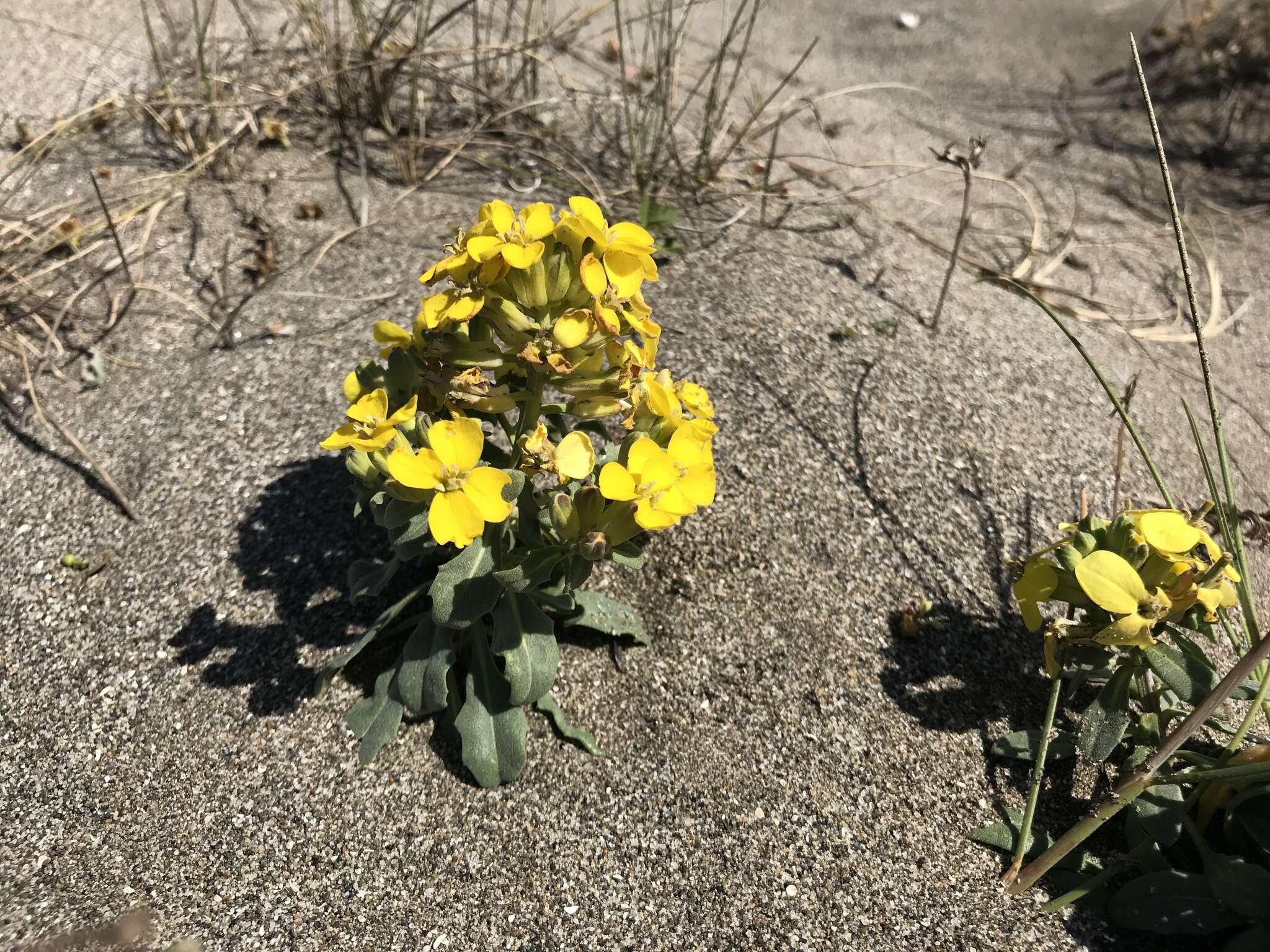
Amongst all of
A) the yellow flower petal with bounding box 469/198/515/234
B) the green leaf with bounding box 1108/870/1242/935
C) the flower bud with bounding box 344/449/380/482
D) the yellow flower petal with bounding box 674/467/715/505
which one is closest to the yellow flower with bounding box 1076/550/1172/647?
the green leaf with bounding box 1108/870/1242/935

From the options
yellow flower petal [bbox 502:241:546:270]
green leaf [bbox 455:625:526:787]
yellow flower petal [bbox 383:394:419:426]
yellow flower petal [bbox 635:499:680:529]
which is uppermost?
yellow flower petal [bbox 502:241:546:270]

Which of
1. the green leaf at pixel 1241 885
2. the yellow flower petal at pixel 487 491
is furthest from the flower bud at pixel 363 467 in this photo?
the green leaf at pixel 1241 885

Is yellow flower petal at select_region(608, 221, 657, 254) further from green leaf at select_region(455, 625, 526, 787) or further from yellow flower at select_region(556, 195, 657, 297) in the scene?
green leaf at select_region(455, 625, 526, 787)

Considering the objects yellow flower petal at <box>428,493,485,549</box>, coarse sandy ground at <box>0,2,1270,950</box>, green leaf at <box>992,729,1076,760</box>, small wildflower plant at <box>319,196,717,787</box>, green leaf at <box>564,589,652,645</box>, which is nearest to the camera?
yellow flower petal at <box>428,493,485,549</box>

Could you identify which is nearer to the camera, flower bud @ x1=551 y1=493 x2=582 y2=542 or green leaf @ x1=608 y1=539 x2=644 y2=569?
flower bud @ x1=551 y1=493 x2=582 y2=542

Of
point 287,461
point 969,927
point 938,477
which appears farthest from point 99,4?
point 969,927

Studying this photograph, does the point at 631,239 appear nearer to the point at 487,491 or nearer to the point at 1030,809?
the point at 487,491

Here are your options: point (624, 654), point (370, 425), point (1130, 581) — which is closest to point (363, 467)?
point (370, 425)

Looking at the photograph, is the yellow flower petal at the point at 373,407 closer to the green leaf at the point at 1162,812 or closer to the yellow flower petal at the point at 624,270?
the yellow flower petal at the point at 624,270
